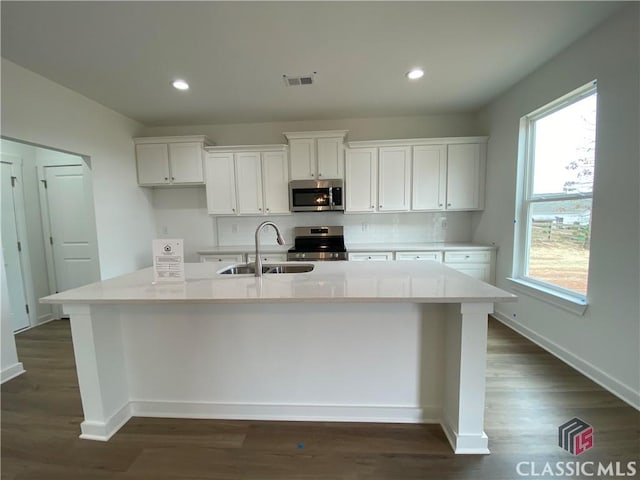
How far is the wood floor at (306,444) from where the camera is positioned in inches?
56.1

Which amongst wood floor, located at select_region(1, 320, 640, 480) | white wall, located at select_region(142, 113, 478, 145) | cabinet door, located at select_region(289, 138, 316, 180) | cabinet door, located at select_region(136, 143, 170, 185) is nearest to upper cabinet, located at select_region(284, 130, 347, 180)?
cabinet door, located at select_region(289, 138, 316, 180)

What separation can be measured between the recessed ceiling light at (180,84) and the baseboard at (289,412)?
9.12ft

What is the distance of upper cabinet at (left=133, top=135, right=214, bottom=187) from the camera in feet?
12.4

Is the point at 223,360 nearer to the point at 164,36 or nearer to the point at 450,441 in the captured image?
the point at 450,441

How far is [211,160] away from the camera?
384cm

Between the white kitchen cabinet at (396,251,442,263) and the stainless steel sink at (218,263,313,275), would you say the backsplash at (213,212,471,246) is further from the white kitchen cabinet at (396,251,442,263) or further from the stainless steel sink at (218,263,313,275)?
the stainless steel sink at (218,263,313,275)

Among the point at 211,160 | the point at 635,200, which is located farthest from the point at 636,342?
the point at 211,160

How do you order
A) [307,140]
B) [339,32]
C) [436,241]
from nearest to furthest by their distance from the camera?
[339,32]
[307,140]
[436,241]

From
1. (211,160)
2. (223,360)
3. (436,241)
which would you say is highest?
(211,160)

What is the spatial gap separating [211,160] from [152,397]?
2.96m

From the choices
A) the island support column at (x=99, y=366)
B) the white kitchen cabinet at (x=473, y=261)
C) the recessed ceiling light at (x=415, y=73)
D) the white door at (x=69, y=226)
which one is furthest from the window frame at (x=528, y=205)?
the white door at (x=69, y=226)

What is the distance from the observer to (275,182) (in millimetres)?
3838

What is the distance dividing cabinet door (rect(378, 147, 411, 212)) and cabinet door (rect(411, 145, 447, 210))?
0.09m

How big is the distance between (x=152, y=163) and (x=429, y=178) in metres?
3.77
